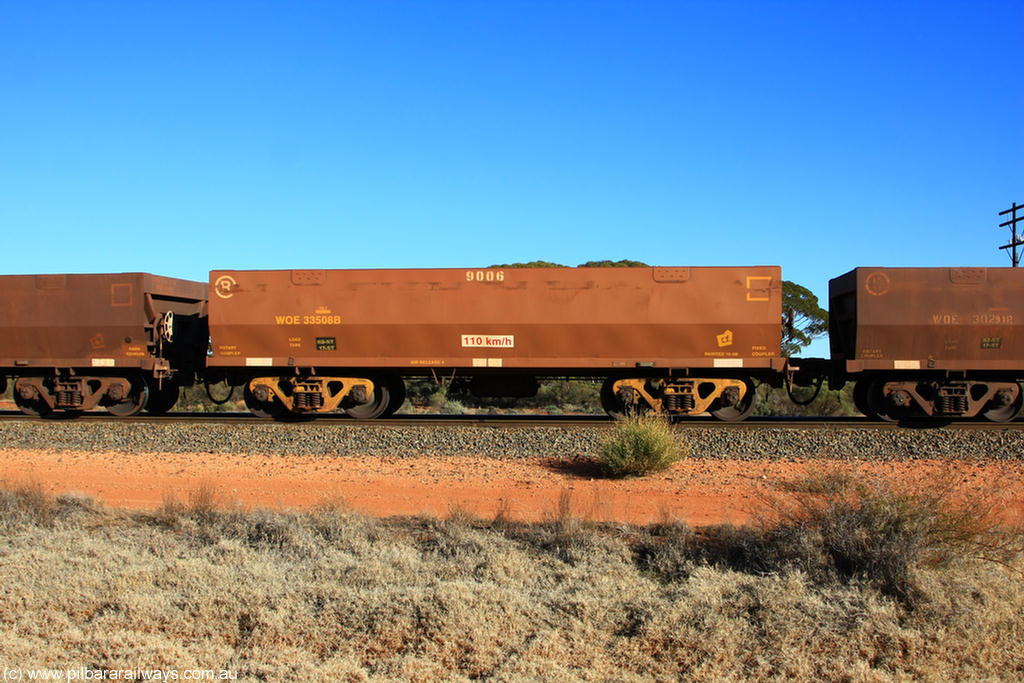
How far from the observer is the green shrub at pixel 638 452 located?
1011cm

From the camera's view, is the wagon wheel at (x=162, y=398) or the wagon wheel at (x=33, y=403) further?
the wagon wheel at (x=162, y=398)

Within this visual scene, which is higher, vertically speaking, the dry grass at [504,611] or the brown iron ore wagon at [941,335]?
the brown iron ore wagon at [941,335]

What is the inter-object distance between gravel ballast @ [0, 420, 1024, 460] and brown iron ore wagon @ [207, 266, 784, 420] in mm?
1397

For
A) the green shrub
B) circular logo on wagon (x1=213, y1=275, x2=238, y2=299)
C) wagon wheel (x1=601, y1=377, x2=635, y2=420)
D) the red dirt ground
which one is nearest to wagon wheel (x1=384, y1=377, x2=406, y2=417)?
circular logo on wagon (x1=213, y1=275, x2=238, y2=299)

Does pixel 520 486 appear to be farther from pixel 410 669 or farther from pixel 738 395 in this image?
pixel 738 395

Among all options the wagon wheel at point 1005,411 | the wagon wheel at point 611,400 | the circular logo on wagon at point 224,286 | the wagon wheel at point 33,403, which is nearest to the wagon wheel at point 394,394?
the circular logo on wagon at point 224,286

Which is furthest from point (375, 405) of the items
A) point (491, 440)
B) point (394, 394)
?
point (491, 440)

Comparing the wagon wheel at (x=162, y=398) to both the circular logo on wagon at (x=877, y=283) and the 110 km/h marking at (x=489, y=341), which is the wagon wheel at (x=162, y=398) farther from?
the circular logo on wagon at (x=877, y=283)

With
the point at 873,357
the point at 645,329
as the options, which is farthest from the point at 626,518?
the point at 873,357

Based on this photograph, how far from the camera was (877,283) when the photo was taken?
14297mm

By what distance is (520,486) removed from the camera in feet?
31.7

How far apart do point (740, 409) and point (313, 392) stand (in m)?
9.09

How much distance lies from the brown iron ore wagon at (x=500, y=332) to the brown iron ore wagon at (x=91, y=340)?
4.38ft

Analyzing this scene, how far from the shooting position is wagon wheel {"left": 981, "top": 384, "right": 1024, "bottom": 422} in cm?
1446
